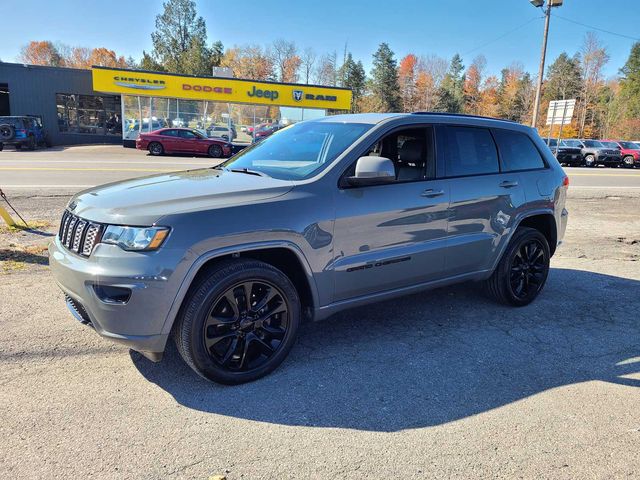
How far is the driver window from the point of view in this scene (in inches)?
163

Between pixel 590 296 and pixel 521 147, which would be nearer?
pixel 521 147

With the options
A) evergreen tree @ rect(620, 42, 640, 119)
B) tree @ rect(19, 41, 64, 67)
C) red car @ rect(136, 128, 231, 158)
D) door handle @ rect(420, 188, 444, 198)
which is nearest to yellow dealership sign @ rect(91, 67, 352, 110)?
red car @ rect(136, 128, 231, 158)

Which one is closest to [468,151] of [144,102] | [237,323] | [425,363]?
[425,363]

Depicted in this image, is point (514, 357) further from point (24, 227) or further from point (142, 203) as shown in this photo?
point (24, 227)

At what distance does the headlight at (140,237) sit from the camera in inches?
113

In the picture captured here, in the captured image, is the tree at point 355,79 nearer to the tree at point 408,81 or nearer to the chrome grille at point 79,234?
the tree at point 408,81

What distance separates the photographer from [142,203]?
121 inches

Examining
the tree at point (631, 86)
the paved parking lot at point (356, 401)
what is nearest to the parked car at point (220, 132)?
the paved parking lot at point (356, 401)

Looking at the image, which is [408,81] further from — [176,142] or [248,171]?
[248,171]

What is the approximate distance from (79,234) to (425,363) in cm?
262

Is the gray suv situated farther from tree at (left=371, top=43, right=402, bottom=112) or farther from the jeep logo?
tree at (left=371, top=43, right=402, bottom=112)

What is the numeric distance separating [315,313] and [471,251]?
5.53 ft

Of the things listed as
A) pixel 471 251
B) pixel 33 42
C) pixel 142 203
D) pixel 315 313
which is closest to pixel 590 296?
pixel 471 251

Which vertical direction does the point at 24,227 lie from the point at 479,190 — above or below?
below
